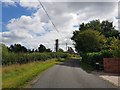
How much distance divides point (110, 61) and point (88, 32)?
3559 cm

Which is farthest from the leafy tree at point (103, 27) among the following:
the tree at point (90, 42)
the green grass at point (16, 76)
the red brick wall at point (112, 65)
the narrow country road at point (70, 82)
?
the narrow country road at point (70, 82)

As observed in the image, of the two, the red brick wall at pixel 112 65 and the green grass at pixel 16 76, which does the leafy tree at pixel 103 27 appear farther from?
the green grass at pixel 16 76

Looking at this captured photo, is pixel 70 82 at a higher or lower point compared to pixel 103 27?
lower

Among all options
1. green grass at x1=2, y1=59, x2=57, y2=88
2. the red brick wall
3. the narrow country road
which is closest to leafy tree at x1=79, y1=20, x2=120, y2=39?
the red brick wall

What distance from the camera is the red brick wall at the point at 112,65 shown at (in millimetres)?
28453

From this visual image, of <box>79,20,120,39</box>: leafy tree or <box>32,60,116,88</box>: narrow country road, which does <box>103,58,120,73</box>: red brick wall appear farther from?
<box>79,20,120,39</box>: leafy tree

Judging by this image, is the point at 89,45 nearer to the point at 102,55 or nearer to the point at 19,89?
the point at 102,55

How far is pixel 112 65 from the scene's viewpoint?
29.1 meters

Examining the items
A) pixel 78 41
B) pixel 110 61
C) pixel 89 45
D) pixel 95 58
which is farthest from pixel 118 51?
pixel 78 41

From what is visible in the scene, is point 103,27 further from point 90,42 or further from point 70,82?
point 70,82

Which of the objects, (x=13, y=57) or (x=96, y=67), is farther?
(x=13, y=57)

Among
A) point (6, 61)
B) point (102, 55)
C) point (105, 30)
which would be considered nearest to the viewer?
Answer: point (102, 55)

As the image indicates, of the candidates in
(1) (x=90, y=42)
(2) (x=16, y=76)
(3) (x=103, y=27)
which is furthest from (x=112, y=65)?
(3) (x=103, y=27)

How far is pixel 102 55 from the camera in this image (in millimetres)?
33781
